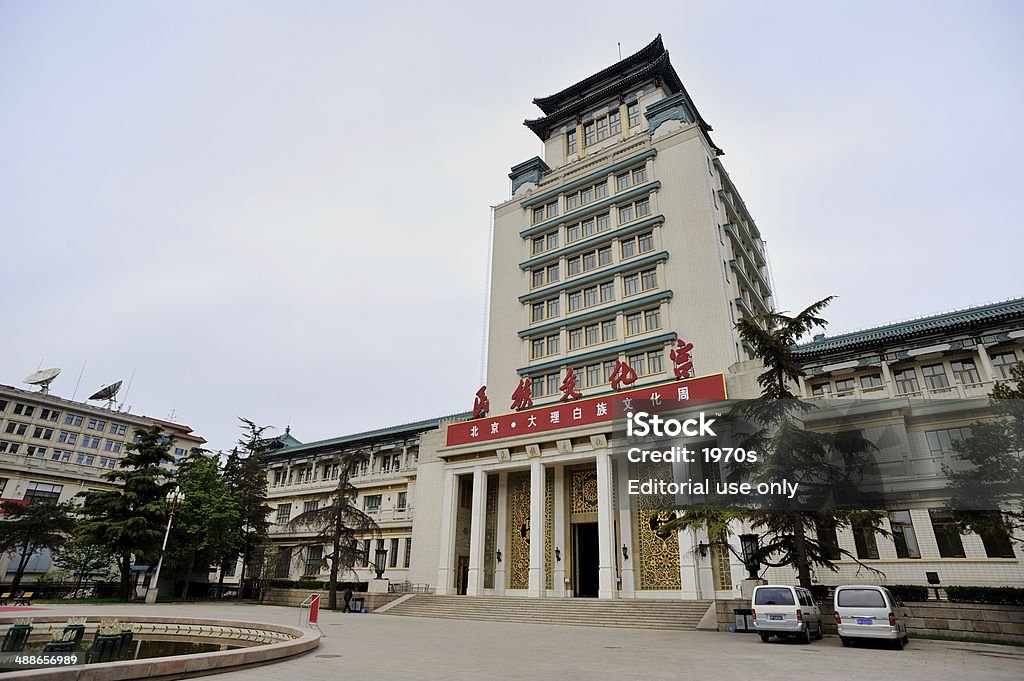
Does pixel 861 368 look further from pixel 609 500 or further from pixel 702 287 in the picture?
pixel 609 500

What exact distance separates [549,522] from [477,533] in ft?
11.9

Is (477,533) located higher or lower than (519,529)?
lower

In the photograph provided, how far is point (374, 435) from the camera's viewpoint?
133 feet

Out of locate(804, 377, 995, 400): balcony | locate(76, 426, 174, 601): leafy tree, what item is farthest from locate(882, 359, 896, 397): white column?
locate(76, 426, 174, 601): leafy tree

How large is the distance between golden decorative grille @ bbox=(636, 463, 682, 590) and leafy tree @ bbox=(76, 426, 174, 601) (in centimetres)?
2426

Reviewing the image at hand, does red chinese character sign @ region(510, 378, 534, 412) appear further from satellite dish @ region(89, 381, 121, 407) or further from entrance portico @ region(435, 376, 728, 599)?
satellite dish @ region(89, 381, 121, 407)

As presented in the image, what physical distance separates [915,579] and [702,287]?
49.5 ft

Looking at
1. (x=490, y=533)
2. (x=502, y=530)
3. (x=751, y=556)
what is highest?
(x=502, y=530)

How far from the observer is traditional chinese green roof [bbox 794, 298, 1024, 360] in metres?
23.1

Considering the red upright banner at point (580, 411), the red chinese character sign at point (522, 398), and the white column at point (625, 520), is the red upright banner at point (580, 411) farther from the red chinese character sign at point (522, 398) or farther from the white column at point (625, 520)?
the white column at point (625, 520)

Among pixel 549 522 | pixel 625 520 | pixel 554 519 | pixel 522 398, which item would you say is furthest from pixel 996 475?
pixel 522 398

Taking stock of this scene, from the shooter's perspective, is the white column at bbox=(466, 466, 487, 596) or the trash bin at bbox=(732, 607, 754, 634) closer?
the trash bin at bbox=(732, 607, 754, 634)

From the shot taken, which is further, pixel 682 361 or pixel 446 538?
pixel 446 538

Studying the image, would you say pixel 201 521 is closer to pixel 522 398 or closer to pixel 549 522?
pixel 522 398
